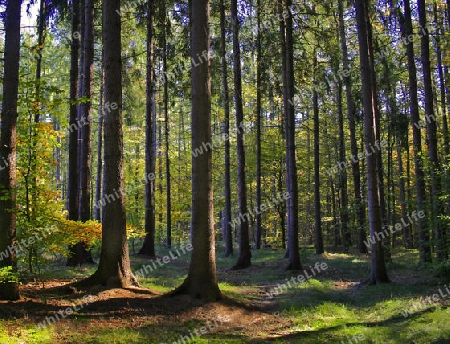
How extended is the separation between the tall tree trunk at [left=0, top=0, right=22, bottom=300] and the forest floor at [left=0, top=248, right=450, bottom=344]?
0.60m

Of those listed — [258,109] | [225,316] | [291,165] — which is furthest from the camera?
[258,109]

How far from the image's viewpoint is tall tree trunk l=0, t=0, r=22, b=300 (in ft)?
22.7

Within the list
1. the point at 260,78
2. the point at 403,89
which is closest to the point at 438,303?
the point at 260,78

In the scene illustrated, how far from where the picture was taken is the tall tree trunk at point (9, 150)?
693cm

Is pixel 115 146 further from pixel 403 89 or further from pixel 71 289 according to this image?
pixel 403 89

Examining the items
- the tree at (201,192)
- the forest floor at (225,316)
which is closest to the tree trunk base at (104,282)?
the forest floor at (225,316)

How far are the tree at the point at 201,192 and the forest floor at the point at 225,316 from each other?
0.36 metres

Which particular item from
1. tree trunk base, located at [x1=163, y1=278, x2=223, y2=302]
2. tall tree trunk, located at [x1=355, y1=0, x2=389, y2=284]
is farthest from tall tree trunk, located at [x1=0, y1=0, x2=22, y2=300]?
tall tree trunk, located at [x1=355, y1=0, x2=389, y2=284]

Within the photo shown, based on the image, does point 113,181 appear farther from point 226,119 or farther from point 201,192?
point 226,119

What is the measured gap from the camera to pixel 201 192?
8.29 metres

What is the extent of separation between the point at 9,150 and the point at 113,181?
2.22m

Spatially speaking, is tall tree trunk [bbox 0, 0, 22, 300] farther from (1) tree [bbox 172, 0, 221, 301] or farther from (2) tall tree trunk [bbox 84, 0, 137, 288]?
(1) tree [bbox 172, 0, 221, 301]

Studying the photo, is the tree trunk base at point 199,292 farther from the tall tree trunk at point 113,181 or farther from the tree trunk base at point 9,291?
the tree trunk base at point 9,291

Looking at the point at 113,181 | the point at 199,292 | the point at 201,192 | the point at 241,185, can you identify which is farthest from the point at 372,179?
the point at 113,181
